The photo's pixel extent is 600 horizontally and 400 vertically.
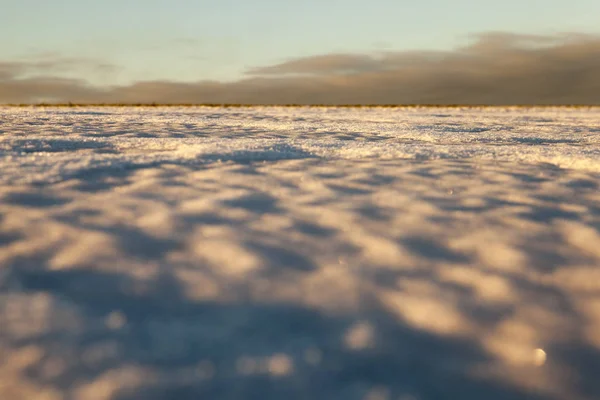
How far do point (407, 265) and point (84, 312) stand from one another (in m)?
1.31

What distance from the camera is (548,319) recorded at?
207cm

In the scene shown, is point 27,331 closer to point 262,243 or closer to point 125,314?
point 125,314

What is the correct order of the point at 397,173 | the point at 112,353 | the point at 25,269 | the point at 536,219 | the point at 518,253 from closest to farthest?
the point at 112,353 → the point at 25,269 → the point at 518,253 → the point at 536,219 → the point at 397,173

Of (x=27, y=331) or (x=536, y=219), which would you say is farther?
(x=536, y=219)

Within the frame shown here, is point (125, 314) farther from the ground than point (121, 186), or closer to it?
closer to it

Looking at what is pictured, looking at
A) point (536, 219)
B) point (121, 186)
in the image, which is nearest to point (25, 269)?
point (121, 186)

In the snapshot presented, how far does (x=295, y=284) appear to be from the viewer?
219cm

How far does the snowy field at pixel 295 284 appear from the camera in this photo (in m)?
1.77

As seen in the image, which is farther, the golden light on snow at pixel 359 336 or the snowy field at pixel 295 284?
the golden light on snow at pixel 359 336

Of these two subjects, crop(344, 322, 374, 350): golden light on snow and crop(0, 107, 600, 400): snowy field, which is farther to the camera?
crop(344, 322, 374, 350): golden light on snow

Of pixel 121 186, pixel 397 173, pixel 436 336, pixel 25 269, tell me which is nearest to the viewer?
pixel 436 336

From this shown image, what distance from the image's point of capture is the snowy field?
1771 mm

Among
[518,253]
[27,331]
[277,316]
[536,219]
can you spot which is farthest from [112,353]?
[536,219]

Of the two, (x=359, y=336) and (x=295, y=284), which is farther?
(x=295, y=284)
